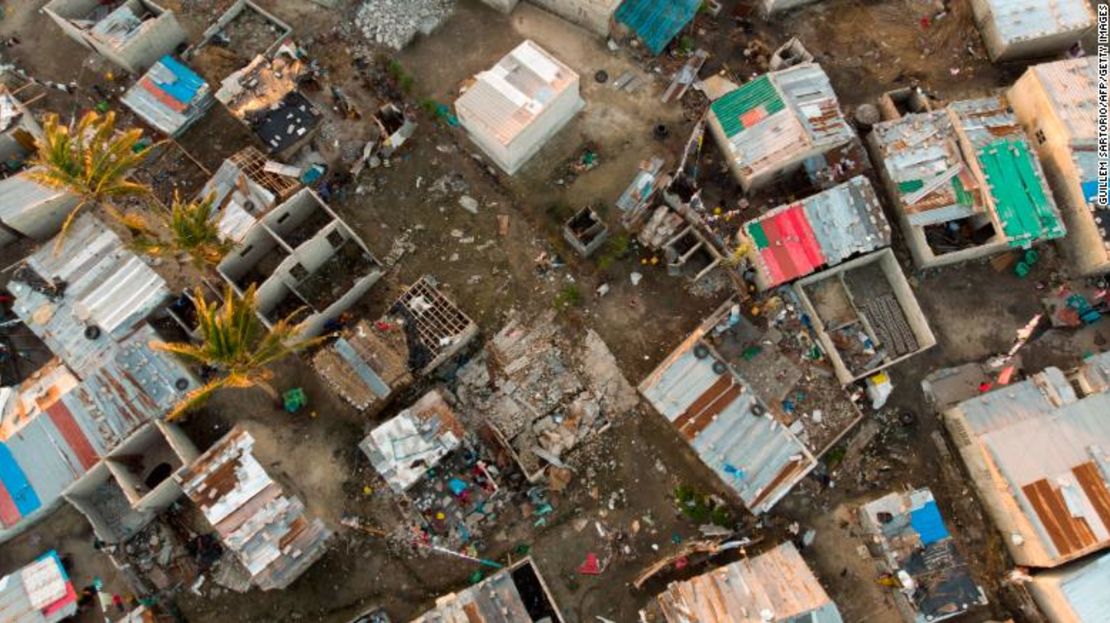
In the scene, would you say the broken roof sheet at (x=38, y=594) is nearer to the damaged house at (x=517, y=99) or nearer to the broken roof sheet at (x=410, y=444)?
the broken roof sheet at (x=410, y=444)

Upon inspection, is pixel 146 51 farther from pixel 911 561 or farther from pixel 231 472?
pixel 911 561

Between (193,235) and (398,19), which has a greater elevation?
(398,19)

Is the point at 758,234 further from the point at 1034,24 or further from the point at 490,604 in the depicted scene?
the point at 490,604

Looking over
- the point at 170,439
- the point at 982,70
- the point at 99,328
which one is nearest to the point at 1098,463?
the point at 982,70

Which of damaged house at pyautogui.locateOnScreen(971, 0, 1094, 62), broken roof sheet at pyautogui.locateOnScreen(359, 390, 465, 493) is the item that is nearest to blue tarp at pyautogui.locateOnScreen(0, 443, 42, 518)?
broken roof sheet at pyautogui.locateOnScreen(359, 390, 465, 493)

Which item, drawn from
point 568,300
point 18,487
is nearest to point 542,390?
point 568,300

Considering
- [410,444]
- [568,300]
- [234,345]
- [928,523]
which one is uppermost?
[234,345]
